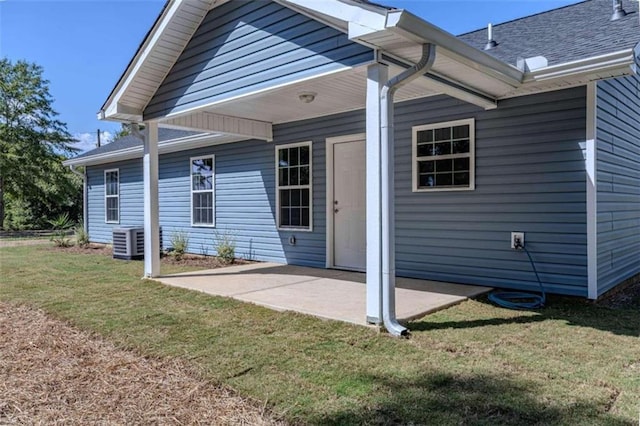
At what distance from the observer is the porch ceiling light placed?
5.67 m

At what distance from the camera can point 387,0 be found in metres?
3.97

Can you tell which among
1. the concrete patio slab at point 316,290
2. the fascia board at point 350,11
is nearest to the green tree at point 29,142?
the concrete patio slab at point 316,290

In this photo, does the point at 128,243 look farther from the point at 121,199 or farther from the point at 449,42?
the point at 449,42

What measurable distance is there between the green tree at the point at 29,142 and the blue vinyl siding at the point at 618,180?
76.6 feet

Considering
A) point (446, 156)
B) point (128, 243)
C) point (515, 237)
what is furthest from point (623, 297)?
Result: point (128, 243)

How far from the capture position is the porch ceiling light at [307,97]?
223 inches

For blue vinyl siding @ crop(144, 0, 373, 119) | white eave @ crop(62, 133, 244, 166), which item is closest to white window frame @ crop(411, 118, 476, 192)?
blue vinyl siding @ crop(144, 0, 373, 119)

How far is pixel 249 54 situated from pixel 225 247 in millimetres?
4382

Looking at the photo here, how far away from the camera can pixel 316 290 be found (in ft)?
17.4

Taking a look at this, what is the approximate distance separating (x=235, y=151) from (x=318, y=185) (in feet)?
7.54

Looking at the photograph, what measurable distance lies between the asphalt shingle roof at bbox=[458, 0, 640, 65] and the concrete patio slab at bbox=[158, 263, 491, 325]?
9.18 ft

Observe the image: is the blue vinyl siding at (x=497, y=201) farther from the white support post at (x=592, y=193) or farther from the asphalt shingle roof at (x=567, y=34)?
the asphalt shingle roof at (x=567, y=34)

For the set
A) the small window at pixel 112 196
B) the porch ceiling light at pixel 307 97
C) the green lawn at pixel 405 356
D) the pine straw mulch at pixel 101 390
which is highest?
the porch ceiling light at pixel 307 97

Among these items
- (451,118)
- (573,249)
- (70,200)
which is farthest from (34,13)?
(70,200)
